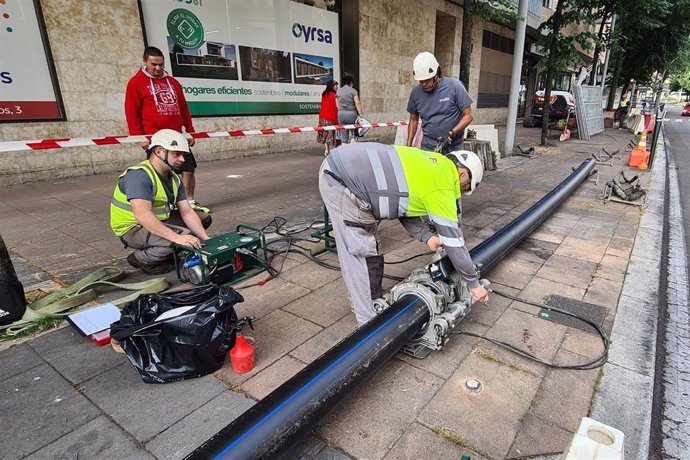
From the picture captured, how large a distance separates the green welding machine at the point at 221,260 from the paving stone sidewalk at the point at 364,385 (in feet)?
0.81

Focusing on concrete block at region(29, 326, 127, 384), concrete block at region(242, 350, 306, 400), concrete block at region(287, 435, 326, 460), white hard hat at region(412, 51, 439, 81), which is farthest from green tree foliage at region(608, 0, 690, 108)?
concrete block at region(29, 326, 127, 384)

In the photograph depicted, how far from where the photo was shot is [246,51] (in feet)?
31.0

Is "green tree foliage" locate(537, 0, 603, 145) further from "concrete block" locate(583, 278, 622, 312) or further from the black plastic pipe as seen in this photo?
the black plastic pipe

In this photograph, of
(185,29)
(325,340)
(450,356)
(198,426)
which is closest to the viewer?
(198,426)

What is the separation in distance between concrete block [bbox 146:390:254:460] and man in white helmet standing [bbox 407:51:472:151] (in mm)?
3373

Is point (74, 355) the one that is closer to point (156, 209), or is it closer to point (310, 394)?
point (156, 209)

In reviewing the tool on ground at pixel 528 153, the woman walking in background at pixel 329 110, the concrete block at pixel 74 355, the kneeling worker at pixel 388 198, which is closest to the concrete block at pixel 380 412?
the kneeling worker at pixel 388 198

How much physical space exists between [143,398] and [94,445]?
0.31 meters

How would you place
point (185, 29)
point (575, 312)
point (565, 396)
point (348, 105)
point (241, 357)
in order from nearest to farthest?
point (565, 396) < point (241, 357) < point (575, 312) < point (185, 29) < point (348, 105)

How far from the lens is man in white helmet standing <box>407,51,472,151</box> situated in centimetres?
422

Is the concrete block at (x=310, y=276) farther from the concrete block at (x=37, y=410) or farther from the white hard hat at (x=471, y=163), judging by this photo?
the concrete block at (x=37, y=410)

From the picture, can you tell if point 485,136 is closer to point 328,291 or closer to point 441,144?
point 441,144

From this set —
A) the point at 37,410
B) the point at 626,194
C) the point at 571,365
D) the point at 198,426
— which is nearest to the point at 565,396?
the point at 571,365

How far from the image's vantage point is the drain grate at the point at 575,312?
2904mm
